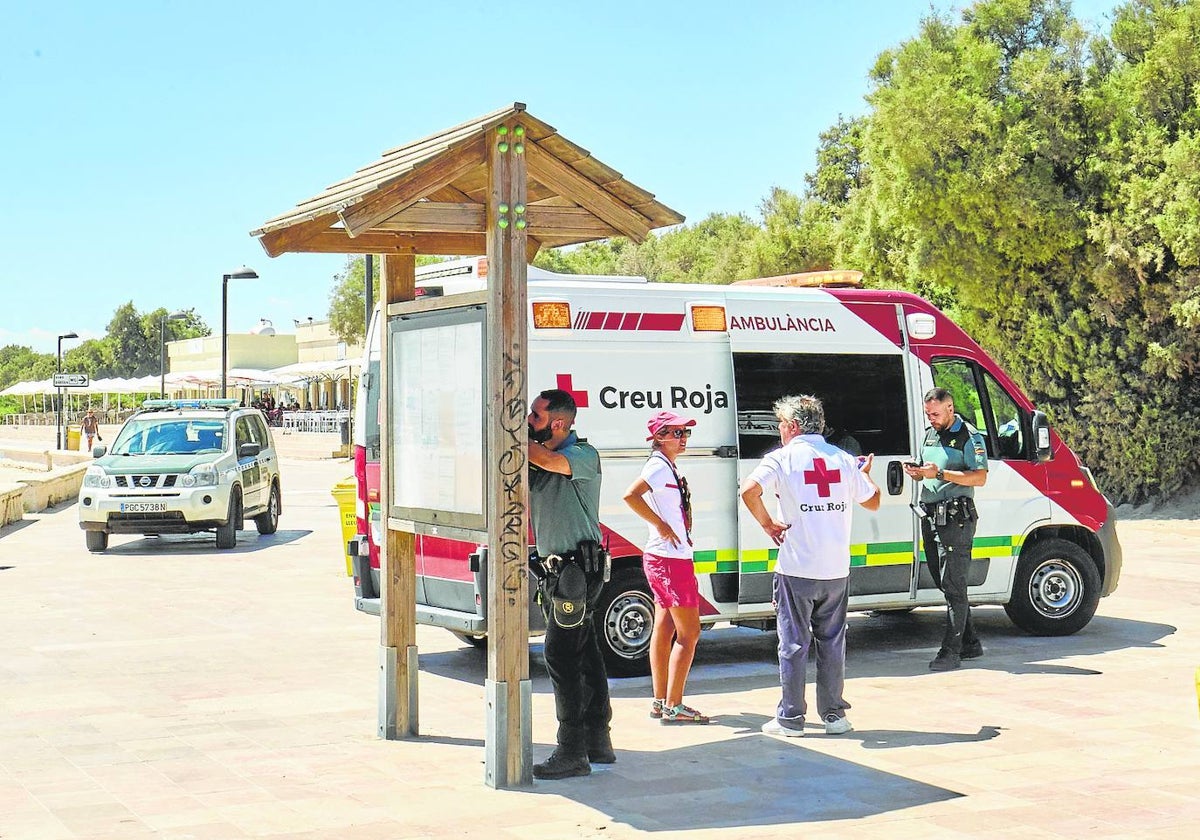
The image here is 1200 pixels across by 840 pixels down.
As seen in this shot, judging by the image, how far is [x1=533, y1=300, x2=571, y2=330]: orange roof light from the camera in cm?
942

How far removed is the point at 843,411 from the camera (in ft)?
33.5

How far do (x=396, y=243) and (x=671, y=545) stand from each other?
2.23m

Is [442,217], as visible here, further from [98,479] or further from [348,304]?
[348,304]

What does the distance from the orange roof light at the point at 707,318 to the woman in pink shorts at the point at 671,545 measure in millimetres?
1834

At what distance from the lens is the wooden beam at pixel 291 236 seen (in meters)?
7.64

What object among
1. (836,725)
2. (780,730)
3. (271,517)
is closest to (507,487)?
(780,730)

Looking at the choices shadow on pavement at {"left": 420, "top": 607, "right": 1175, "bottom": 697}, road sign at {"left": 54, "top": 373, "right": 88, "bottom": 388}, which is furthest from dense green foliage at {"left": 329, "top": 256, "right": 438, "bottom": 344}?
shadow on pavement at {"left": 420, "top": 607, "right": 1175, "bottom": 697}

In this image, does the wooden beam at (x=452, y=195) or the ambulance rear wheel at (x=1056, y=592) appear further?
the ambulance rear wheel at (x=1056, y=592)

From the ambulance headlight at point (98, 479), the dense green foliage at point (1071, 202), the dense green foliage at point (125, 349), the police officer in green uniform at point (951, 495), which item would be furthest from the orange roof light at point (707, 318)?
the dense green foliage at point (125, 349)

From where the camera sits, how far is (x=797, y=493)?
25.5 feet

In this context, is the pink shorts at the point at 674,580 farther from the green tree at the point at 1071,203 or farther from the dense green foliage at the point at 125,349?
the dense green foliage at the point at 125,349

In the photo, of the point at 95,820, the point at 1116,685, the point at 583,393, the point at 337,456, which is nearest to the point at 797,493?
the point at 583,393

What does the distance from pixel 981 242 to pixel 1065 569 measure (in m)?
12.7

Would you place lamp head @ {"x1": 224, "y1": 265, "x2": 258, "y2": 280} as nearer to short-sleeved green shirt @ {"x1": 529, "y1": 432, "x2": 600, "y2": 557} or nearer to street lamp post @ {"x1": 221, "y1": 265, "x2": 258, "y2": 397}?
street lamp post @ {"x1": 221, "y1": 265, "x2": 258, "y2": 397}
